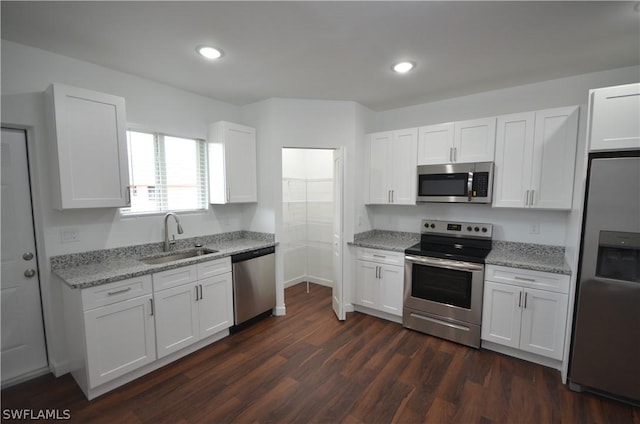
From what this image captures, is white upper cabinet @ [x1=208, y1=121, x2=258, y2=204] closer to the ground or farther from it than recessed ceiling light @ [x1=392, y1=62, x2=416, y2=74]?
closer to the ground

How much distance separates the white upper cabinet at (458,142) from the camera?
113 inches

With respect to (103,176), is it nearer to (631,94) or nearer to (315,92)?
(315,92)

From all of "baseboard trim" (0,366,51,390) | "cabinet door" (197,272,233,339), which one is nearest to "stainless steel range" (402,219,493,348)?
"cabinet door" (197,272,233,339)

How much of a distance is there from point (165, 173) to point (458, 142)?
326 cm

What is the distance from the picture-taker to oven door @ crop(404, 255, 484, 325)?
273 centimetres

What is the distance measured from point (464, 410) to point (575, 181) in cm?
219

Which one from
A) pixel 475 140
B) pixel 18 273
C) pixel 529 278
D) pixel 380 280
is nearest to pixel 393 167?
pixel 475 140

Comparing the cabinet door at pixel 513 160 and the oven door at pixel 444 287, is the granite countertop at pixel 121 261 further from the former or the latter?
the cabinet door at pixel 513 160

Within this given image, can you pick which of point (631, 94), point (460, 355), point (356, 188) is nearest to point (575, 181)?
point (631, 94)

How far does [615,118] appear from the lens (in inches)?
77.6

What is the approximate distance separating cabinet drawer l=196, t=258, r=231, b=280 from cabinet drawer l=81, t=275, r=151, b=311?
47 centimetres

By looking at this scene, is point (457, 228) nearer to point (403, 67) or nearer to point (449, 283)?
point (449, 283)

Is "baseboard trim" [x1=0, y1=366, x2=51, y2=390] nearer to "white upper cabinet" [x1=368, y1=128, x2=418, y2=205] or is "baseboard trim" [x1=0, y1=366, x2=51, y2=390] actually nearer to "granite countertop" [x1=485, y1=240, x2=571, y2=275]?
"white upper cabinet" [x1=368, y1=128, x2=418, y2=205]

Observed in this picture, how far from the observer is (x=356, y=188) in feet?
11.9
